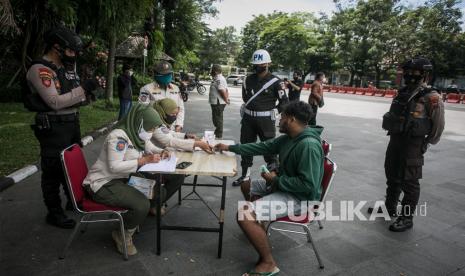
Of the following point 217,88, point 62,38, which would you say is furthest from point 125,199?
point 217,88

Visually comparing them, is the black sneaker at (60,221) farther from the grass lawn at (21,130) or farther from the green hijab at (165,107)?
the grass lawn at (21,130)

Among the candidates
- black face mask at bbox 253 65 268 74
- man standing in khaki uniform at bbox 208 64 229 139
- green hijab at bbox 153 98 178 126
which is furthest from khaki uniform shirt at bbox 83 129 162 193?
man standing in khaki uniform at bbox 208 64 229 139

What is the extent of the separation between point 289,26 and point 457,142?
39.8 metres

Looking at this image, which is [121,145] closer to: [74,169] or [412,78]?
[74,169]

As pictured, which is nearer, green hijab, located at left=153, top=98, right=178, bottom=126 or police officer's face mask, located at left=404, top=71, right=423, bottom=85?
green hijab, located at left=153, top=98, right=178, bottom=126

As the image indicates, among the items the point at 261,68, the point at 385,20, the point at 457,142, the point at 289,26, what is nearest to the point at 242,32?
the point at 289,26

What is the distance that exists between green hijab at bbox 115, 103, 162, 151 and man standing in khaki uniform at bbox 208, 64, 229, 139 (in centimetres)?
518

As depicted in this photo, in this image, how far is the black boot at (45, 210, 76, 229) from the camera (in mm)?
3502

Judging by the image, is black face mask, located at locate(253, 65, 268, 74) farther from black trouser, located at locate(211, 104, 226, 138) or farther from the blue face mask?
black trouser, located at locate(211, 104, 226, 138)

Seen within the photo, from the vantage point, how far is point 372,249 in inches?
135

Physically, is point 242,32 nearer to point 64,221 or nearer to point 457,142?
point 457,142

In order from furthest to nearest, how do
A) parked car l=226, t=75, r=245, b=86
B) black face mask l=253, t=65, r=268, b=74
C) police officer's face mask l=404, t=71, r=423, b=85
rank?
parked car l=226, t=75, r=245, b=86
black face mask l=253, t=65, r=268, b=74
police officer's face mask l=404, t=71, r=423, b=85

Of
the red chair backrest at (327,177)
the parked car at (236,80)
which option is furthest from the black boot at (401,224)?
the parked car at (236,80)

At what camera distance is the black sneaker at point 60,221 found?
3.50 meters
